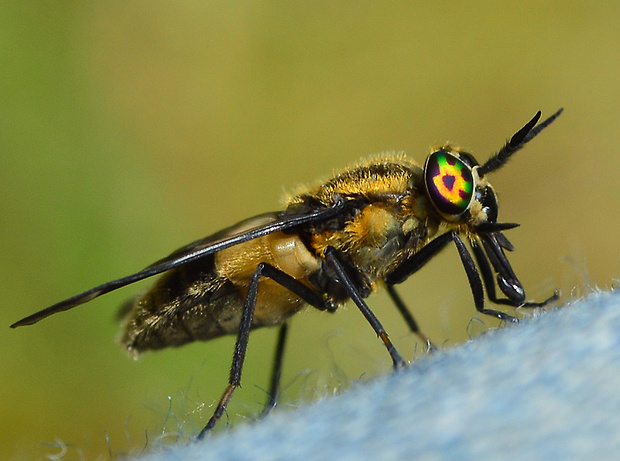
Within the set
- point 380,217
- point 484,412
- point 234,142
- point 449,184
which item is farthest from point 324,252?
point 234,142

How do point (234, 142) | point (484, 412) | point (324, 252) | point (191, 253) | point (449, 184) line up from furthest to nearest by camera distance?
point (234, 142) < point (324, 252) < point (449, 184) < point (191, 253) < point (484, 412)

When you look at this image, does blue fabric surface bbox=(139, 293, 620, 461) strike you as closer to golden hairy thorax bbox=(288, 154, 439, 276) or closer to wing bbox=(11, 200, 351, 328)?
wing bbox=(11, 200, 351, 328)

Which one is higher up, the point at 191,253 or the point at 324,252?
the point at 191,253

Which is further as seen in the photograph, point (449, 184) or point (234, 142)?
point (234, 142)

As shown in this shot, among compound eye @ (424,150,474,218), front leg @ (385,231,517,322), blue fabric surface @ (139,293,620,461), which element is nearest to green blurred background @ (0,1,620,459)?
front leg @ (385,231,517,322)

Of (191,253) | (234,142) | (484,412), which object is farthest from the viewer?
(234,142)

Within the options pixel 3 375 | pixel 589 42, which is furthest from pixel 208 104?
pixel 589 42

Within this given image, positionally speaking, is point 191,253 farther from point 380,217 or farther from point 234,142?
point 234,142
